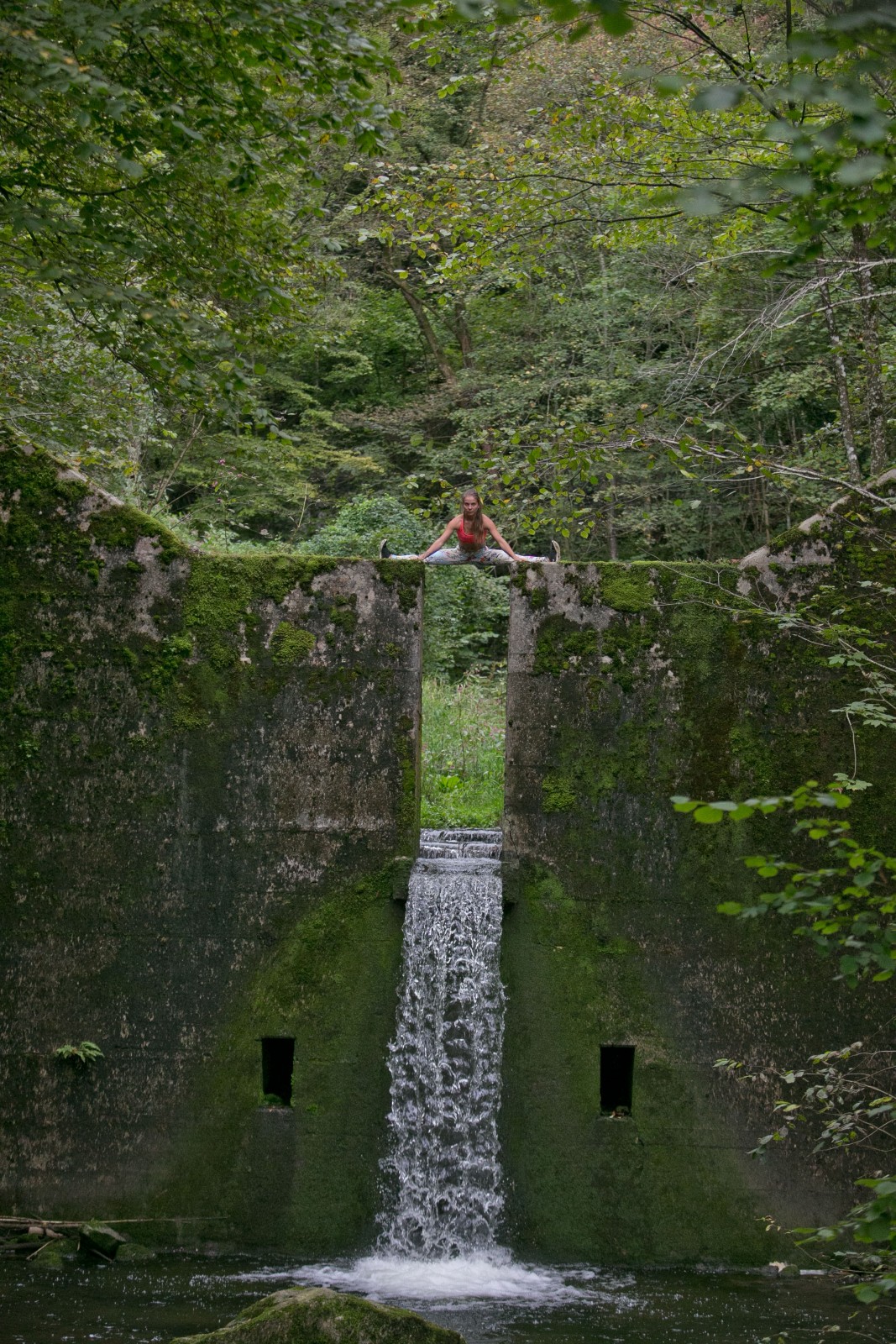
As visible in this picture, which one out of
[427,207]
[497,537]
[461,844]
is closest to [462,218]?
[427,207]

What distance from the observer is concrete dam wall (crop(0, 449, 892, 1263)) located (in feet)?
20.9

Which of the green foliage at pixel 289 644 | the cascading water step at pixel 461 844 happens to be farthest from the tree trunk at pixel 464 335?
the green foliage at pixel 289 644

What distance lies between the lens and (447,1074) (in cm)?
645

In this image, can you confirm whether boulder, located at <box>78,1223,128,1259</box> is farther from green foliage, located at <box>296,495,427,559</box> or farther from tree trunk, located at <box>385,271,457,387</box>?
tree trunk, located at <box>385,271,457,387</box>

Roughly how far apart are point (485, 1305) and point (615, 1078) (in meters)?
1.52

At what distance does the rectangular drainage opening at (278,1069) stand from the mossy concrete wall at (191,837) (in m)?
0.10

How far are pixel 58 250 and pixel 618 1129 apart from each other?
5.18 m

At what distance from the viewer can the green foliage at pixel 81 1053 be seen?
21.0 ft

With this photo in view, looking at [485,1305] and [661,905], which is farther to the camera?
[661,905]

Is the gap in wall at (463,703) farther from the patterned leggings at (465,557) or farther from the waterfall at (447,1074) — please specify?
the waterfall at (447,1074)

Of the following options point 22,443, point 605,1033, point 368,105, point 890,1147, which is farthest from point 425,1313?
point 368,105

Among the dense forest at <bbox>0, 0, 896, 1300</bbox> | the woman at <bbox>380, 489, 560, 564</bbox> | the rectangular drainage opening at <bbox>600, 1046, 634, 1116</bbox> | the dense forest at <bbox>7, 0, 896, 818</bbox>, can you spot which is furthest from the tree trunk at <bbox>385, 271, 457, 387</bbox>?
the rectangular drainage opening at <bbox>600, 1046, 634, 1116</bbox>

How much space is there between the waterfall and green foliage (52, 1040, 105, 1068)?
1.53 metres

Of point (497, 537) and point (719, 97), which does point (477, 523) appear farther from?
point (719, 97)
